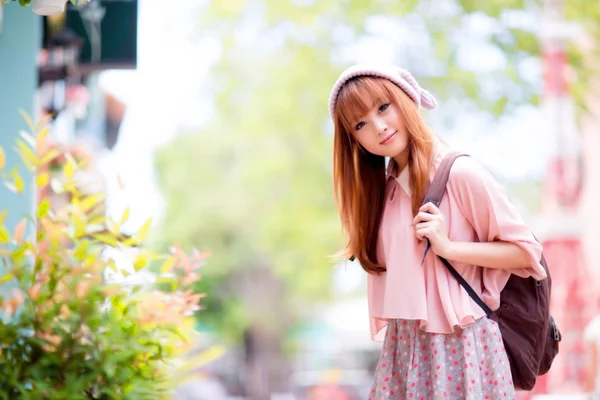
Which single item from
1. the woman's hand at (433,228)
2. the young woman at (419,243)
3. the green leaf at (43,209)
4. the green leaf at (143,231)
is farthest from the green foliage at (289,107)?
the woman's hand at (433,228)

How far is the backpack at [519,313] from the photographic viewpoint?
79.4 inches

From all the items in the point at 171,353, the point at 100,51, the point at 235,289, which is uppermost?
the point at 100,51

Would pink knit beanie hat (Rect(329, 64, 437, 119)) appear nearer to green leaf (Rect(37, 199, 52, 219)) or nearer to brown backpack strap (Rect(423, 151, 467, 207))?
brown backpack strap (Rect(423, 151, 467, 207))

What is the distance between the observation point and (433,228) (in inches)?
77.4

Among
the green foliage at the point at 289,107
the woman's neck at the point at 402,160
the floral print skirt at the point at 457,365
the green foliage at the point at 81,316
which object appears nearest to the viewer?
the floral print skirt at the point at 457,365

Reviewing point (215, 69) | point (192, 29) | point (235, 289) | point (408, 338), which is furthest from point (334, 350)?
point (408, 338)

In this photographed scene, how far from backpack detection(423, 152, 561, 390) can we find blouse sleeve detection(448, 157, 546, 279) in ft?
0.12

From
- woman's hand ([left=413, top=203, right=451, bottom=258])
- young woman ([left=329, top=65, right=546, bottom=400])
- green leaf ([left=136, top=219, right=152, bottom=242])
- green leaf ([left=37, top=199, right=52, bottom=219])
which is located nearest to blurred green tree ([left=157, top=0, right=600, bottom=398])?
green leaf ([left=136, top=219, right=152, bottom=242])

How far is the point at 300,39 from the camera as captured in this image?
30.6 ft

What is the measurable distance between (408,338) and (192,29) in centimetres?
874

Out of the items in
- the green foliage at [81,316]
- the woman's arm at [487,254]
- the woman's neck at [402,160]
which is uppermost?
the woman's neck at [402,160]

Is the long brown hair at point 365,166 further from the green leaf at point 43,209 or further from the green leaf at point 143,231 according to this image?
A: the green leaf at point 43,209

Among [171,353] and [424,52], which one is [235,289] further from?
[171,353]

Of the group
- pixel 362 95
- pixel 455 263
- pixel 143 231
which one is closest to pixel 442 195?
pixel 455 263
